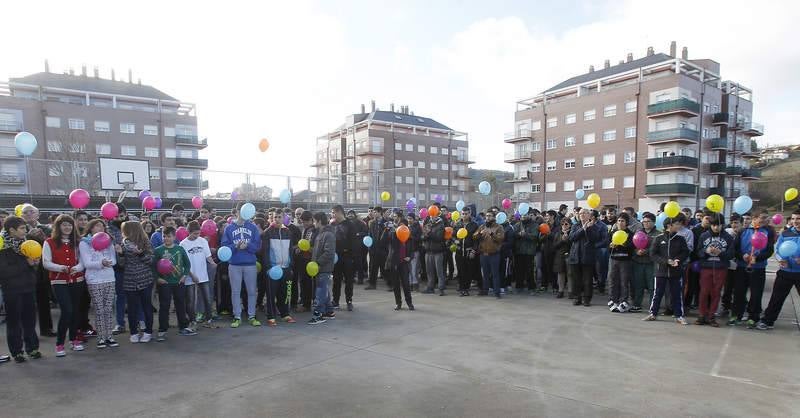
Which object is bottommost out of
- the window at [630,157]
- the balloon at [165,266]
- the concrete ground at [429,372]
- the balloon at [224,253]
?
the concrete ground at [429,372]

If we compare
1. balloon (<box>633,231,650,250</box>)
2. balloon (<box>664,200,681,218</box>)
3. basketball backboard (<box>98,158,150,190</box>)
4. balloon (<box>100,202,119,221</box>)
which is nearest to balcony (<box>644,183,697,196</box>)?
balloon (<box>633,231,650,250</box>)

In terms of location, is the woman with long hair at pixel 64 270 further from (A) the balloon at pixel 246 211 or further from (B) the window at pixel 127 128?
(B) the window at pixel 127 128

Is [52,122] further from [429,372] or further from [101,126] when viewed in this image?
[429,372]

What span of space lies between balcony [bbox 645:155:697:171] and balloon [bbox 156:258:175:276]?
46174mm

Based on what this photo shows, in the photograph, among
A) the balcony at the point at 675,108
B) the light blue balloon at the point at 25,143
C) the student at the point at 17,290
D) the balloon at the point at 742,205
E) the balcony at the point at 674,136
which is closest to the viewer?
the student at the point at 17,290

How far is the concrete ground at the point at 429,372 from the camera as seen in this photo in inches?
157

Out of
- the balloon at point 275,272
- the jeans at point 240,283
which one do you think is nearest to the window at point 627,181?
the balloon at point 275,272

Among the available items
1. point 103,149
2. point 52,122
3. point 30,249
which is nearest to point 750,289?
point 30,249

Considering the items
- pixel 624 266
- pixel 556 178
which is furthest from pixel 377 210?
pixel 556 178

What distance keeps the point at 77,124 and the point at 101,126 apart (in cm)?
214

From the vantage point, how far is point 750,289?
7121 mm

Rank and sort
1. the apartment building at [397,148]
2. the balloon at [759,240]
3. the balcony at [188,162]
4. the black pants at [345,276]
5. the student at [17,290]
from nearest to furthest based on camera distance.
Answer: the student at [17,290] → the balloon at [759,240] → the black pants at [345,276] → the balcony at [188,162] → the apartment building at [397,148]

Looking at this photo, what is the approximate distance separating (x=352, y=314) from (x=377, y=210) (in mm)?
4179

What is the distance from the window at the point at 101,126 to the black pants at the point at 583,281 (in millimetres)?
53320
